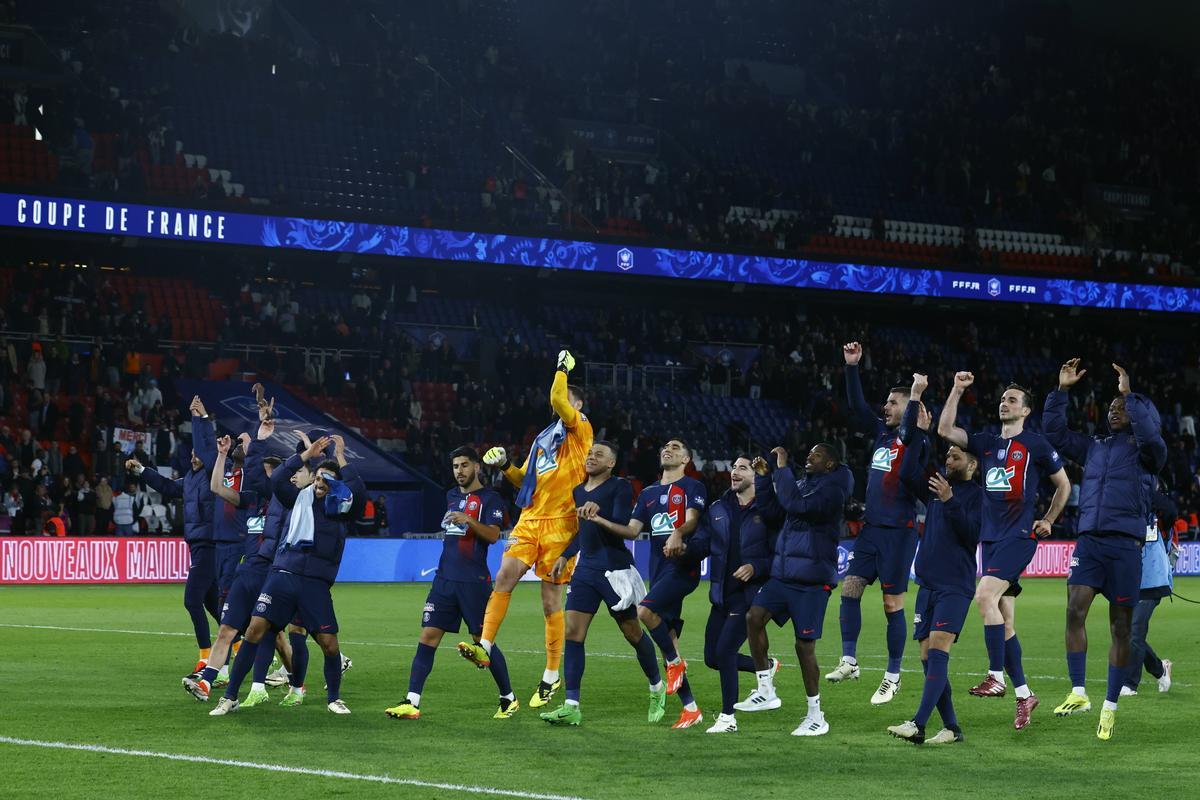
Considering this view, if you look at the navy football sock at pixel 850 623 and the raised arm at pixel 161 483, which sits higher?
the raised arm at pixel 161 483

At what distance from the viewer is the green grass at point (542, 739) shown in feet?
30.6

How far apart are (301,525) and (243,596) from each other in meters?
1.11

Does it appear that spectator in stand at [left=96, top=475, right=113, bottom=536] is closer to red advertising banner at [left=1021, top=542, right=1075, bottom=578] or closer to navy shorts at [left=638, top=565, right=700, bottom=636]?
red advertising banner at [left=1021, top=542, right=1075, bottom=578]

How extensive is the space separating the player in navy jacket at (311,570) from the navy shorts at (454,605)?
72 cm

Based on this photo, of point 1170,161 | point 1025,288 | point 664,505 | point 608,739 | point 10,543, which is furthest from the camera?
point 1170,161

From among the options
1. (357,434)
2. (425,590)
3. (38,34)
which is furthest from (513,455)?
(38,34)

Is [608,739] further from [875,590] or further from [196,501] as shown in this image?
[875,590]

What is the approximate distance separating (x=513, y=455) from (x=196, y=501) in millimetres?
21848

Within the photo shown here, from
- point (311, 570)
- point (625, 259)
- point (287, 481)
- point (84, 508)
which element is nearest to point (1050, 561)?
point (625, 259)

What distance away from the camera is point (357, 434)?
37.5 metres

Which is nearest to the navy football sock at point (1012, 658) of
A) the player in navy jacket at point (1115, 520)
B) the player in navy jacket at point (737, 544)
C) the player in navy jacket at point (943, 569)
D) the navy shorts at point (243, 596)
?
the player in navy jacket at point (1115, 520)

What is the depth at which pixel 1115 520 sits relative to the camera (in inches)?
461

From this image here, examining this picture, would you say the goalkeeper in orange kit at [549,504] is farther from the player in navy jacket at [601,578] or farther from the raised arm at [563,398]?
the player in navy jacket at [601,578]

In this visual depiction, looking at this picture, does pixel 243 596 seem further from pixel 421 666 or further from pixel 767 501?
pixel 767 501
